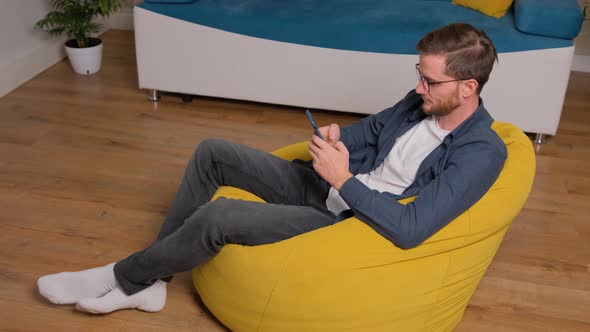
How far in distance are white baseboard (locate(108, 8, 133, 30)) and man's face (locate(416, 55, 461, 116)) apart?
3.19m

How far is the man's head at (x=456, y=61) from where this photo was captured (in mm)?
1695

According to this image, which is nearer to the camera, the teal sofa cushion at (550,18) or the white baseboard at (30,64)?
the teal sofa cushion at (550,18)

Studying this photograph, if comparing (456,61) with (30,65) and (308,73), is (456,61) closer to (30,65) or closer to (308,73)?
(308,73)

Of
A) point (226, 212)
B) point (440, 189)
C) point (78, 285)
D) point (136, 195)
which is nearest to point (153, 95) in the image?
point (136, 195)

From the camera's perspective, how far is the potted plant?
3.61 metres

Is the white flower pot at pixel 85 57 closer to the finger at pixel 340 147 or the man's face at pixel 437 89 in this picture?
the finger at pixel 340 147

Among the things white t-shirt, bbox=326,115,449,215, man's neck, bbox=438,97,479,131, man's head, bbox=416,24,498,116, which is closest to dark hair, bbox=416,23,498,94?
man's head, bbox=416,24,498,116

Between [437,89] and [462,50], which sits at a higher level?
[462,50]

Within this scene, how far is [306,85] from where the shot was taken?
3277mm

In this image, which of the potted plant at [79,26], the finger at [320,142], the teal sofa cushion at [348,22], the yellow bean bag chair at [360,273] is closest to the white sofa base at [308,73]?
the teal sofa cushion at [348,22]

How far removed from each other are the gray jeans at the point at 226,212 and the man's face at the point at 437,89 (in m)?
0.43

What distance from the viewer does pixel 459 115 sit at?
5.93ft

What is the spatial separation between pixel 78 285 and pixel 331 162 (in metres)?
0.85

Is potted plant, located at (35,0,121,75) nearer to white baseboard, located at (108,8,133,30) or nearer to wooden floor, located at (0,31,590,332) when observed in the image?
wooden floor, located at (0,31,590,332)
